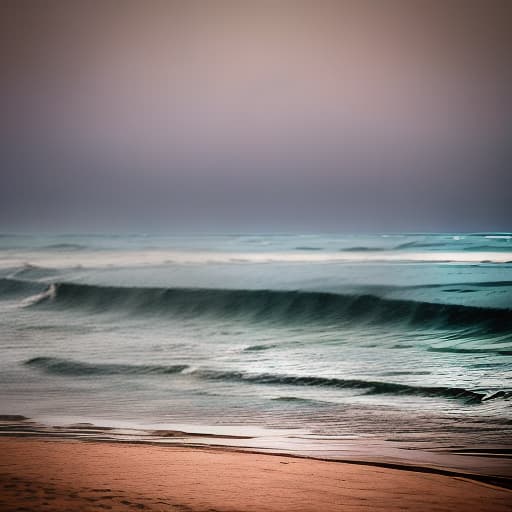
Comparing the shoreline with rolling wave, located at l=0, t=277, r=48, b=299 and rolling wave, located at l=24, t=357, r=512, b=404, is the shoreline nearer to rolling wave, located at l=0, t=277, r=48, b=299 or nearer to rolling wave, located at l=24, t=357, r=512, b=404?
rolling wave, located at l=24, t=357, r=512, b=404

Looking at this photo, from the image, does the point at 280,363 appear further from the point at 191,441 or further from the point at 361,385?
the point at 191,441

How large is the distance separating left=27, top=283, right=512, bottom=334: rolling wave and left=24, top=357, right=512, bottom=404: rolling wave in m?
7.71

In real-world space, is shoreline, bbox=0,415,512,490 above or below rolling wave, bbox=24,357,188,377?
above

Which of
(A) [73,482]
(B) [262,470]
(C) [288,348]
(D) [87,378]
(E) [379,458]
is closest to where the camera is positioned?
(A) [73,482]

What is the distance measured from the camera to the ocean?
26.1 ft

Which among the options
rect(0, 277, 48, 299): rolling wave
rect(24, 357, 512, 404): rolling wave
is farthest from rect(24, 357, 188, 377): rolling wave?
rect(0, 277, 48, 299): rolling wave

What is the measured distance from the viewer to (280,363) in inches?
535

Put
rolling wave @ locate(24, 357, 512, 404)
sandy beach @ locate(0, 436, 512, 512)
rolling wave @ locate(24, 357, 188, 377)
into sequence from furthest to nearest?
1. rolling wave @ locate(24, 357, 188, 377)
2. rolling wave @ locate(24, 357, 512, 404)
3. sandy beach @ locate(0, 436, 512, 512)

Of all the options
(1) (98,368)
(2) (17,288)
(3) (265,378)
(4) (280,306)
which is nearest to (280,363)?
(3) (265,378)

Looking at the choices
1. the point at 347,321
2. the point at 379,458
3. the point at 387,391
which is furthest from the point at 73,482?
the point at 347,321

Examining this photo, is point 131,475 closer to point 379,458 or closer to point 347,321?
point 379,458

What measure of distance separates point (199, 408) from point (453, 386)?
364 centimetres

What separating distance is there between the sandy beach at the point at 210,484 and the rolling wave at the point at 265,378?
167 inches

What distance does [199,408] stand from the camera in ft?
31.6
